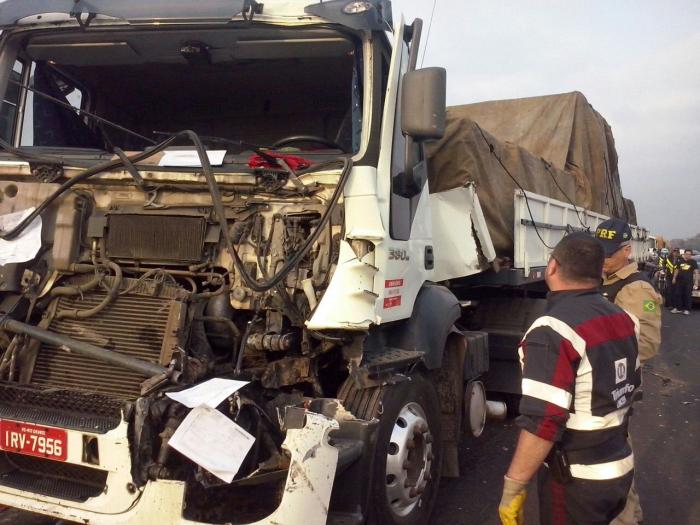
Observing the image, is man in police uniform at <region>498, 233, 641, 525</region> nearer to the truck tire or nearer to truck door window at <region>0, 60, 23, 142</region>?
the truck tire

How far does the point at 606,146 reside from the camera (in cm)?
839

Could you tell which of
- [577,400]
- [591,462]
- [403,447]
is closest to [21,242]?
[403,447]

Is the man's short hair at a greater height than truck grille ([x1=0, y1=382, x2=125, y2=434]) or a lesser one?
greater

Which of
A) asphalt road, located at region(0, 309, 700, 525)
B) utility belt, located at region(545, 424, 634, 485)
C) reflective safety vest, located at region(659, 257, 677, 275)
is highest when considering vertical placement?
reflective safety vest, located at region(659, 257, 677, 275)

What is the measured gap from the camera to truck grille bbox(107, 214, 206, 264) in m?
3.25

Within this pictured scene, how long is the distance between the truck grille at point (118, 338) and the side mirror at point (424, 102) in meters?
1.47

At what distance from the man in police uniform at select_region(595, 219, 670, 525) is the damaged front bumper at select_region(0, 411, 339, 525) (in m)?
1.85

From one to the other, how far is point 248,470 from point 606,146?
24.0 ft

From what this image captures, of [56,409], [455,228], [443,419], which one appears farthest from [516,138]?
[56,409]

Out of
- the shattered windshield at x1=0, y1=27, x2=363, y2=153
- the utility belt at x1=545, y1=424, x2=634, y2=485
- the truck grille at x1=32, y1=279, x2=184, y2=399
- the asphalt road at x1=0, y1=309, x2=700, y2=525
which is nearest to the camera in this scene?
the utility belt at x1=545, y1=424, x2=634, y2=485

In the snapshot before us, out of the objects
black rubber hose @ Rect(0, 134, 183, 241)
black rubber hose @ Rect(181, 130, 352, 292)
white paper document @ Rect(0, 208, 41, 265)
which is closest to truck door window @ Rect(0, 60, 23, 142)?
white paper document @ Rect(0, 208, 41, 265)

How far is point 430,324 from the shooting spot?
3738 mm

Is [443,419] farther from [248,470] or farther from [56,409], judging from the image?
[56,409]

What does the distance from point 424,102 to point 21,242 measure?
226 centimetres
